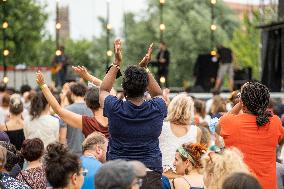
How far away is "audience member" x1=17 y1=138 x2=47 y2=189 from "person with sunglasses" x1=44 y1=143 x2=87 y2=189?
1196 mm

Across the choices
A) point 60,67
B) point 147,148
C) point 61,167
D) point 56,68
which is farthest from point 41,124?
point 56,68

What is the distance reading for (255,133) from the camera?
673 centimetres

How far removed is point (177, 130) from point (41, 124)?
2.17m

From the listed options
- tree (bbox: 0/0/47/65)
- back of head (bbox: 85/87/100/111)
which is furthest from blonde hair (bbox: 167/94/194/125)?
tree (bbox: 0/0/47/65)

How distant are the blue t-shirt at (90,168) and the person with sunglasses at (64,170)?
1.99ft

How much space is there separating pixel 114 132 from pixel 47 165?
0.80 m

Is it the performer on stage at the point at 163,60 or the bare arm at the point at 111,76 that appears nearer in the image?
the bare arm at the point at 111,76

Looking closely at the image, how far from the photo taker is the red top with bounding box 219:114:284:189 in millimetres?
6691

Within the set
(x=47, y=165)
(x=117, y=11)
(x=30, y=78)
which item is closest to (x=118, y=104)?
(x=47, y=165)

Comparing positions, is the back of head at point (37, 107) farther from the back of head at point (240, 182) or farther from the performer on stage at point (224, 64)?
the performer on stage at point (224, 64)

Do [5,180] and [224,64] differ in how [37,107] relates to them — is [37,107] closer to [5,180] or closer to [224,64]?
[5,180]

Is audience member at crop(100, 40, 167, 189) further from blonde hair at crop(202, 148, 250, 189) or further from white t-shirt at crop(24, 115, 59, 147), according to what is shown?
white t-shirt at crop(24, 115, 59, 147)

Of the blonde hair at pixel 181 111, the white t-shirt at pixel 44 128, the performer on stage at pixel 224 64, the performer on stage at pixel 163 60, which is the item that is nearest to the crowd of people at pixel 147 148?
the blonde hair at pixel 181 111

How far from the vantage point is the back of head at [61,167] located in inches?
223
